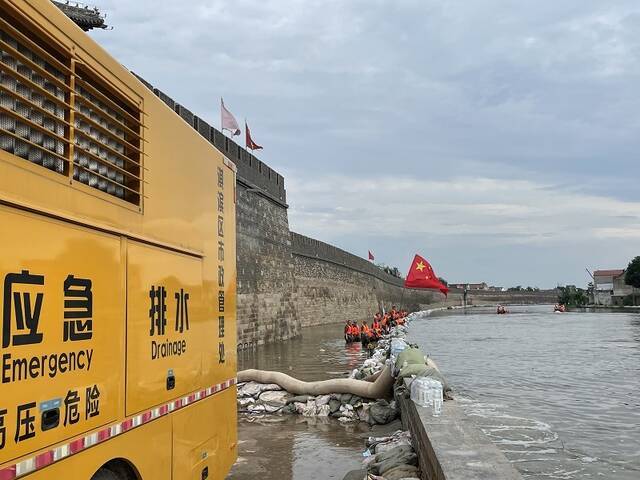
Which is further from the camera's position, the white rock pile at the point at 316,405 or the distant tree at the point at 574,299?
the distant tree at the point at 574,299

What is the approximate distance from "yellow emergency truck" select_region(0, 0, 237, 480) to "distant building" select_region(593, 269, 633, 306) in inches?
4902

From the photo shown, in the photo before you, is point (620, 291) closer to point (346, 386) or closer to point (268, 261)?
point (268, 261)

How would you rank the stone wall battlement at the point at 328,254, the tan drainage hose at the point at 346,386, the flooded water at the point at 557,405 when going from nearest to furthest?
the flooded water at the point at 557,405
the tan drainage hose at the point at 346,386
the stone wall battlement at the point at 328,254

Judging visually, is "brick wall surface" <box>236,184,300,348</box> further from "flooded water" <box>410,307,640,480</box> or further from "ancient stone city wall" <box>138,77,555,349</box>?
"flooded water" <box>410,307,640,480</box>

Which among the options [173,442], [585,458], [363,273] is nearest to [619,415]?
[585,458]

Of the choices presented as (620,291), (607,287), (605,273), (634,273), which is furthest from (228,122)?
(605,273)

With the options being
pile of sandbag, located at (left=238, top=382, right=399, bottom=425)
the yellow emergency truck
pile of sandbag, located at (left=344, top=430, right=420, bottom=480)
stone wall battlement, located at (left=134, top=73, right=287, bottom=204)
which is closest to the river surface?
pile of sandbag, located at (left=238, top=382, right=399, bottom=425)

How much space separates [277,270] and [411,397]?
64.4 ft

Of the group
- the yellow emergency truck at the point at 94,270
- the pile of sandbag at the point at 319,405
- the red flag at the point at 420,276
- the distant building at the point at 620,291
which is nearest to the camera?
the yellow emergency truck at the point at 94,270

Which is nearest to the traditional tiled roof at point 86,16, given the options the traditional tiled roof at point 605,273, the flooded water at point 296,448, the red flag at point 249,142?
the red flag at point 249,142

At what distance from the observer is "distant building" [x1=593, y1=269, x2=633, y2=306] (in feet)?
390

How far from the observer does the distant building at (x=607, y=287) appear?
11881cm

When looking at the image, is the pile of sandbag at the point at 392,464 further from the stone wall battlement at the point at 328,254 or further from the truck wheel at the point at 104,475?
the stone wall battlement at the point at 328,254

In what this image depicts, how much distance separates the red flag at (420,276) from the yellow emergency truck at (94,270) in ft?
78.7
